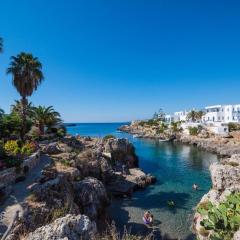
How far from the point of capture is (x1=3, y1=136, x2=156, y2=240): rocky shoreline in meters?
8.62

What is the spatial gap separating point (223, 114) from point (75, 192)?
11269 cm

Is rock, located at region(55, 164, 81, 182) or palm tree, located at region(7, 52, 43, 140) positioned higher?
palm tree, located at region(7, 52, 43, 140)

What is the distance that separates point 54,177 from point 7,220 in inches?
268

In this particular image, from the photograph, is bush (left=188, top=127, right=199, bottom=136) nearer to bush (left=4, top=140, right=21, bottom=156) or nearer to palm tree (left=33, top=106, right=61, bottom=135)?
palm tree (left=33, top=106, right=61, bottom=135)

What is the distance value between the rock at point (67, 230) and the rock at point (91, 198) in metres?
12.2

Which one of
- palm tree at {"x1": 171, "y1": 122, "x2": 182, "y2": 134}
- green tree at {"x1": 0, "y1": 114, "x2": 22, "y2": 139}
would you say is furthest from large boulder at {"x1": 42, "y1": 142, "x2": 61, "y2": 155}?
palm tree at {"x1": 171, "y1": 122, "x2": 182, "y2": 134}

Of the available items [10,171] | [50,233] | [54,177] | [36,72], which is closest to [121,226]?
[54,177]

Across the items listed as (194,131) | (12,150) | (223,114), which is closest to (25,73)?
(12,150)

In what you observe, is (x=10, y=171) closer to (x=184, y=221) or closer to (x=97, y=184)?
(x=97, y=184)

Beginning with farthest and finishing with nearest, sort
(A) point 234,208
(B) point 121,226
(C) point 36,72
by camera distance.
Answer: (C) point 36,72 < (B) point 121,226 < (A) point 234,208

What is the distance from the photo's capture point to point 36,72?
117ft

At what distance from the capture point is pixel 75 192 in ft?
72.1

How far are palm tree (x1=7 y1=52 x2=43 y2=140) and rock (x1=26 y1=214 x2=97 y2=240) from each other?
98.3ft

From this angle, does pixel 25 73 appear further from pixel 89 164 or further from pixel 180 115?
pixel 180 115
